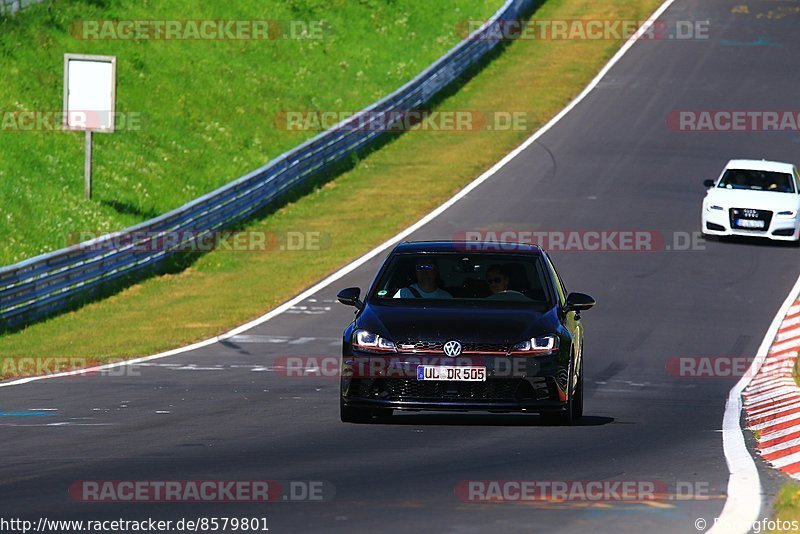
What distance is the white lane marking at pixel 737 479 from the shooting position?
802 cm

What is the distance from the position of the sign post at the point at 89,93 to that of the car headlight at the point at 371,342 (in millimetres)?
17558

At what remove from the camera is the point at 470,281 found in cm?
1339

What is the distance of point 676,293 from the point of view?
2498 centimetres

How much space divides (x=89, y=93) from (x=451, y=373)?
18.8 metres

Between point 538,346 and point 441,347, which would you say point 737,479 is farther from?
point 441,347

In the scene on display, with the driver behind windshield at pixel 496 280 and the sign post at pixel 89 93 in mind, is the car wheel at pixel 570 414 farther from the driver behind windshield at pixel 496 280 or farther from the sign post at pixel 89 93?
the sign post at pixel 89 93

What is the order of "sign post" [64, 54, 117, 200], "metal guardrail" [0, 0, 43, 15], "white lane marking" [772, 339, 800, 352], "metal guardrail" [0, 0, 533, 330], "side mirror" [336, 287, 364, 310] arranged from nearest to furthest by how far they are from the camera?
1. "side mirror" [336, 287, 364, 310]
2. "white lane marking" [772, 339, 800, 352]
3. "metal guardrail" [0, 0, 533, 330]
4. "sign post" [64, 54, 117, 200]
5. "metal guardrail" [0, 0, 43, 15]

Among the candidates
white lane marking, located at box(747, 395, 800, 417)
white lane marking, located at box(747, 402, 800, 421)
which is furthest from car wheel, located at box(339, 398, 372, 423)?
white lane marking, located at box(747, 395, 800, 417)

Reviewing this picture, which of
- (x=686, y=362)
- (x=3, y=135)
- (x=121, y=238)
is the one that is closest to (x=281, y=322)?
(x=121, y=238)

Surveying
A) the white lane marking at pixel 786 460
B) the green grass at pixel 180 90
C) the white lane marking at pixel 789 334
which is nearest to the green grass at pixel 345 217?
the green grass at pixel 180 90

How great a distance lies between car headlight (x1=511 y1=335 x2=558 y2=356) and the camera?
1220 cm

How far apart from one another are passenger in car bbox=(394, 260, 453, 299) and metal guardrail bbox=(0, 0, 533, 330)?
1018 centimetres

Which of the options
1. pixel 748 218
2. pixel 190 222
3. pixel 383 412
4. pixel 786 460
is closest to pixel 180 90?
pixel 190 222

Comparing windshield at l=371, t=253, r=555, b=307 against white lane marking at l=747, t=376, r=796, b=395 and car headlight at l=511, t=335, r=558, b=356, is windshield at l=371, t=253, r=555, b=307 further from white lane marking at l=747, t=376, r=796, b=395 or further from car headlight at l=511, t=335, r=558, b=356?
white lane marking at l=747, t=376, r=796, b=395
